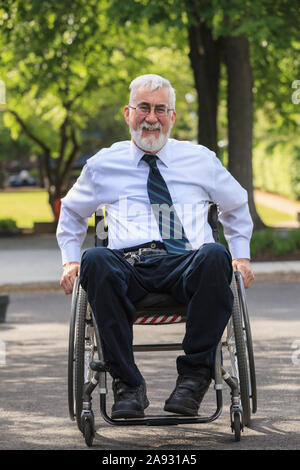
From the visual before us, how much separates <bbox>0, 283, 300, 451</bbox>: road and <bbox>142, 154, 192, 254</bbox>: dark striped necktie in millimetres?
905

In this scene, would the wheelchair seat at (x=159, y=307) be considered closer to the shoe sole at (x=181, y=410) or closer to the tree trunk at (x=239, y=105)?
the shoe sole at (x=181, y=410)

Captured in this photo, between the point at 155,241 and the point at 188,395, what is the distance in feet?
2.51

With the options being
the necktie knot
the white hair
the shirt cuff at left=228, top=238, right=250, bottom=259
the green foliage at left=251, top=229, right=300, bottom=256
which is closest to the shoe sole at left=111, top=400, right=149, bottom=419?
the shirt cuff at left=228, top=238, right=250, bottom=259

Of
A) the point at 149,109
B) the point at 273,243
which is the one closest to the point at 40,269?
the point at 273,243


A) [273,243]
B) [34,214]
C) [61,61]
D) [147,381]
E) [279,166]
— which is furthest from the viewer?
[279,166]

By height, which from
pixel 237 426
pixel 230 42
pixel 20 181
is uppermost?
pixel 230 42

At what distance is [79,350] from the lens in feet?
16.0

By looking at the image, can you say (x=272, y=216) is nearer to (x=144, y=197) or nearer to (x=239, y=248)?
(x=239, y=248)

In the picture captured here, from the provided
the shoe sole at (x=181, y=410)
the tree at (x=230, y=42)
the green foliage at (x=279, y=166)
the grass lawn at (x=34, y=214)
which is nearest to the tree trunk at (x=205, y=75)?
the tree at (x=230, y=42)

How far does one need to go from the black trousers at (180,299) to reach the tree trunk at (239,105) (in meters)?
14.9

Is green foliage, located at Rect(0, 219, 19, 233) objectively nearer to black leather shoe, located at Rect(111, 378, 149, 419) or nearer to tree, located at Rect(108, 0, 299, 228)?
tree, located at Rect(108, 0, 299, 228)

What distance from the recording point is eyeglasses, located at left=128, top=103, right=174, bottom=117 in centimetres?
527

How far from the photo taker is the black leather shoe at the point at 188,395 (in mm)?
4816
